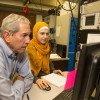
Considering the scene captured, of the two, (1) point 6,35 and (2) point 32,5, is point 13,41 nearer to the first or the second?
(1) point 6,35

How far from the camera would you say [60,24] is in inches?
98.6

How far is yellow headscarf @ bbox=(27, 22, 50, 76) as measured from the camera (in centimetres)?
139

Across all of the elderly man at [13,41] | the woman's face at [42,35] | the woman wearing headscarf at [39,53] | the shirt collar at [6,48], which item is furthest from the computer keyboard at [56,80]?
the woman's face at [42,35]

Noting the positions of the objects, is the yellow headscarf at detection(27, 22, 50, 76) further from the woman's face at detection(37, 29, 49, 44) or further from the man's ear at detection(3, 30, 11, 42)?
the man's ear at detection(3, 30, 11, 42)

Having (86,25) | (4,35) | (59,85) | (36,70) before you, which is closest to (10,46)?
(4,35)

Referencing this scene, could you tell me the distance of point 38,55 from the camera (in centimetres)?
146

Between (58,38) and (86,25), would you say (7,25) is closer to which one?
(86,25)

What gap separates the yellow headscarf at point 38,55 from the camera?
139 centimetres

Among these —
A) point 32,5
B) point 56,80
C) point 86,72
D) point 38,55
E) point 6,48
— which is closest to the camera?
point 86,72

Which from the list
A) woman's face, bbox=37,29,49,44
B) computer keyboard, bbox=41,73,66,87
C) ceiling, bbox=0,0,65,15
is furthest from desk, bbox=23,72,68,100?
ceiling, bbox=0,0,65,15

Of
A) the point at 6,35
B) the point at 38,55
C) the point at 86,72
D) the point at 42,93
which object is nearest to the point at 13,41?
the point at 6,35

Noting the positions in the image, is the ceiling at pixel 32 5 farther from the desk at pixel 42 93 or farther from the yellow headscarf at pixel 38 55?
the desk at pixel 42 93

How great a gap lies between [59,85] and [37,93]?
216 mm

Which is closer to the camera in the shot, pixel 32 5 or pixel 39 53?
pixel 39 53
